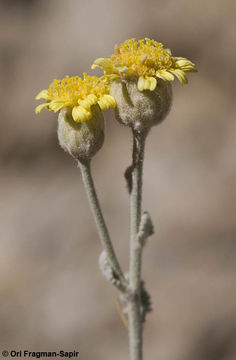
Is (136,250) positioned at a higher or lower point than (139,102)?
lower

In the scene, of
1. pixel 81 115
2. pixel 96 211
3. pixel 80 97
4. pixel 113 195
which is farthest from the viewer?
pixel 113 195

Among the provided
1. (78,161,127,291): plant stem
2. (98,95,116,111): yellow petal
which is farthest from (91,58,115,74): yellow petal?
(78,161,127,291): plant stem

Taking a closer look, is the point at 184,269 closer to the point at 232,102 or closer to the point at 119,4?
the point at 232,102

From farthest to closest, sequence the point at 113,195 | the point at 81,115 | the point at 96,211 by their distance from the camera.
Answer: the point at 113,195 → the point at 96,211 → the point at 81,115

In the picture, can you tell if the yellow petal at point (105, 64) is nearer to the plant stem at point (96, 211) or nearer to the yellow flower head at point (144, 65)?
the yellow flower head at point (144, 65)

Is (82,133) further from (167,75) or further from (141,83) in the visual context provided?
(167,75)

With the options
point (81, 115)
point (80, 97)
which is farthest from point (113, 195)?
point (81, 115)

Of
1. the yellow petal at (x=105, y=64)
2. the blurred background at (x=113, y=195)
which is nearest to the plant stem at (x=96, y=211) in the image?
the yellow petal at (x=105, y=64)

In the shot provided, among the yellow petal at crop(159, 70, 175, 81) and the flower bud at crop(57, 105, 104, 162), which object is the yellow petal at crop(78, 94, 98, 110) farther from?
the yellow petal at crop(159, 70, 175, 81)
